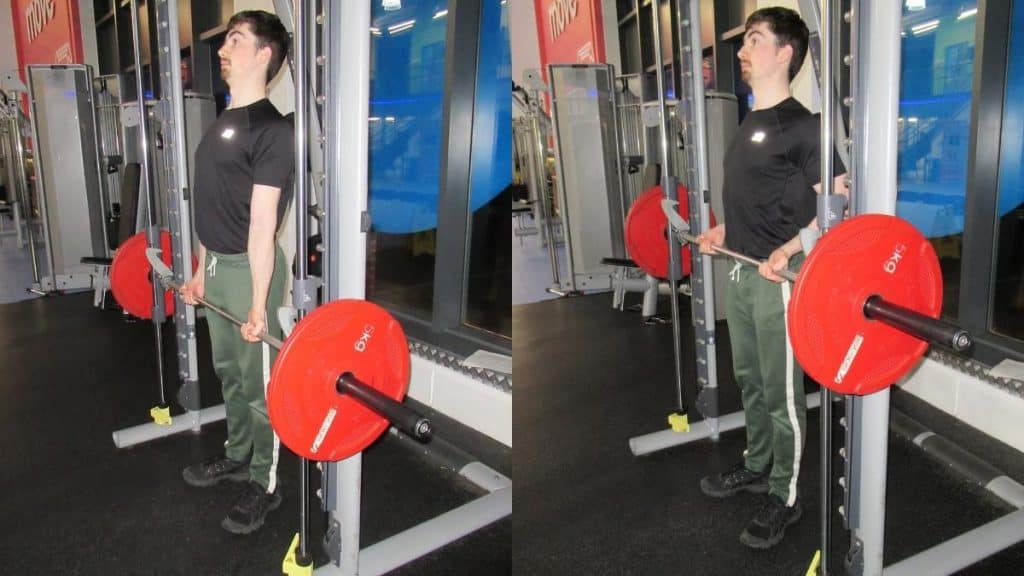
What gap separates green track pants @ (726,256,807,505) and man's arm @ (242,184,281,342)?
1.33m

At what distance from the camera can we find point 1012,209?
285 cm

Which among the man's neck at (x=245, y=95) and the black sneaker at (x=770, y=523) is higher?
the man's neck at (x=245, y=95)

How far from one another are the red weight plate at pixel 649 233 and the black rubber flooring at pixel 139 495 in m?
0.98

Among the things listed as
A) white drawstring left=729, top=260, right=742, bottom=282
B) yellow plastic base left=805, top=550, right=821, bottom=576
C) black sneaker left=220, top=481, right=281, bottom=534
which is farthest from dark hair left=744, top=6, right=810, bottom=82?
black sneaker left=220, top=481, right=281, bottom=534

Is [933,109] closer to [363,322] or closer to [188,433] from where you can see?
[363,322]

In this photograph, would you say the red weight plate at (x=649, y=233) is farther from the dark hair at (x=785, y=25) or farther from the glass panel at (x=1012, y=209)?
the glass panel at (x=1012, y=209)

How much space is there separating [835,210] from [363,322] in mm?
1034

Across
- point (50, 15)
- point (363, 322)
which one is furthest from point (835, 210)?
point (50, 15)

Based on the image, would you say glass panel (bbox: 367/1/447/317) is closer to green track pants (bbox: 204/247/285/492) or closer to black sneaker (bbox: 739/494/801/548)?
green track pants (bbox: 204/247/285/492)

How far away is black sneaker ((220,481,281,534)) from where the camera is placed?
2.17 m

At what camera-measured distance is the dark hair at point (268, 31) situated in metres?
2.02

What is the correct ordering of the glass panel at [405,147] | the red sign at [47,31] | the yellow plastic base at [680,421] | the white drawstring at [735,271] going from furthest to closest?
the red sign at [47,31] → the glass panel at [405,147] → the yellow plastic base at [680,421] → the white drawstring at [735,271]

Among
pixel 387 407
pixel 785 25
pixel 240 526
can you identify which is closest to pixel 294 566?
pixel 240 526

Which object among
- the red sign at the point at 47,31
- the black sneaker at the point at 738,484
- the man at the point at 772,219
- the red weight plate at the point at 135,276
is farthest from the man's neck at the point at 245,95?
the red sign at the point at 47,31
